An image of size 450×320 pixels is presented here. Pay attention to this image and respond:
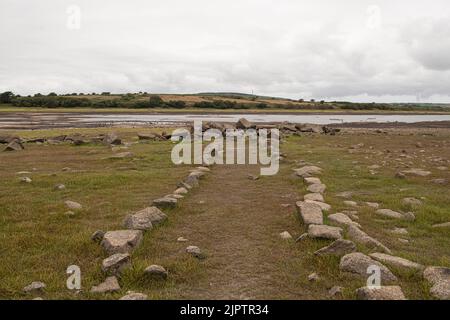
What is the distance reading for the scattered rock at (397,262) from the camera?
25.2 feet

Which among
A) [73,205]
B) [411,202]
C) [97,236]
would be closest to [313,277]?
[97,236]

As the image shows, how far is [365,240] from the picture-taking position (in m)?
9.05

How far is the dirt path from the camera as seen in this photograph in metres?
7.00

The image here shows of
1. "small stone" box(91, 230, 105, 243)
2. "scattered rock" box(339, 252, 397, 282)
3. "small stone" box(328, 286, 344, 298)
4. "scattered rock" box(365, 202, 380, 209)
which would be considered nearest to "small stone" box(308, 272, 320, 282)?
"small stone" box(328, 286, 344, 298)

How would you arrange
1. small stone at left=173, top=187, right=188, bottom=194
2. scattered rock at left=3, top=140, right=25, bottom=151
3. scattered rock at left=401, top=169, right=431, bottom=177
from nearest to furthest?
1. small stone at left=173, top=187, right=188, bottom=194
2. scattered rock at left=401, top=169, right=431, bottom=177
3. scattered rock at left=3, top=140, right=25, bottom=151

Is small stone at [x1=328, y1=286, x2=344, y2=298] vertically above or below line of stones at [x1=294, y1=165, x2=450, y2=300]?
below

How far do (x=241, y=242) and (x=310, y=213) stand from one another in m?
2.38

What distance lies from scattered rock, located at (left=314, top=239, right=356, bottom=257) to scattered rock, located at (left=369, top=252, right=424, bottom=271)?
0.41 metres

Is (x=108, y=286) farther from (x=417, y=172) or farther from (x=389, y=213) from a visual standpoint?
(x=417, y=172)

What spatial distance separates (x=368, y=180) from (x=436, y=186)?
251cm

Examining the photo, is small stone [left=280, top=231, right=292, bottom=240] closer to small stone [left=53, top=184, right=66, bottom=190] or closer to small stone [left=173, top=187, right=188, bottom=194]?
small stone [left=173, top=187, right=188, bottom=194]

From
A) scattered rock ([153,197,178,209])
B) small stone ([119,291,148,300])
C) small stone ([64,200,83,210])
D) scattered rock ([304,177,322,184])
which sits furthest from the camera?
scattered rock ([304,177,322,184])

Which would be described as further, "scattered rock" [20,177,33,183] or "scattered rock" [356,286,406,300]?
"scattered rock" [20,177,33,183]
